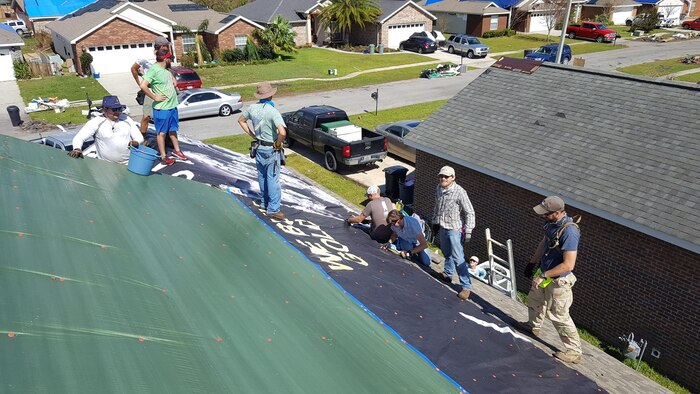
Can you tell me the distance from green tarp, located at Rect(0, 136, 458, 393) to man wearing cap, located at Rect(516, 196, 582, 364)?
2.40m

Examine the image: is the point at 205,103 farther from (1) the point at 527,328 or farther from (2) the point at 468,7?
(2) the point at 468,7

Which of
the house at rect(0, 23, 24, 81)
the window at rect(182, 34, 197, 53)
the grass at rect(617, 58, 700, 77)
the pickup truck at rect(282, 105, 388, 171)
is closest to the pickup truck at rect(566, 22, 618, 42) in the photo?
the grass at rect(617, 58, 700, 77)

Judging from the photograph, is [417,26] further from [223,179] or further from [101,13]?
[223,179]

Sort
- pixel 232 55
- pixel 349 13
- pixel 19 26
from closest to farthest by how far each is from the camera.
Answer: pixel 232 55, pixel 349 13, pixel 19 26

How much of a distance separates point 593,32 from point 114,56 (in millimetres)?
44913

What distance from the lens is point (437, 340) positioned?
6340 millimetres

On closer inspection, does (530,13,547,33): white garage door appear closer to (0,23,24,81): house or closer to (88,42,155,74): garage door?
(88,42,155,74): garage door

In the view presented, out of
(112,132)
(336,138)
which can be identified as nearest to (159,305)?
(112,132)

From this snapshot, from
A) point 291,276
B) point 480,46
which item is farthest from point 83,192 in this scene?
point 480,46

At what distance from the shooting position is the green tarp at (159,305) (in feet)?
10.5

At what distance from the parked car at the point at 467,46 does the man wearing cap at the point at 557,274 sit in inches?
1552

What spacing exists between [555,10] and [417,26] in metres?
14.6

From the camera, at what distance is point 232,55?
3916 cm

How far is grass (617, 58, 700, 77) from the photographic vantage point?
35812 millimetres
